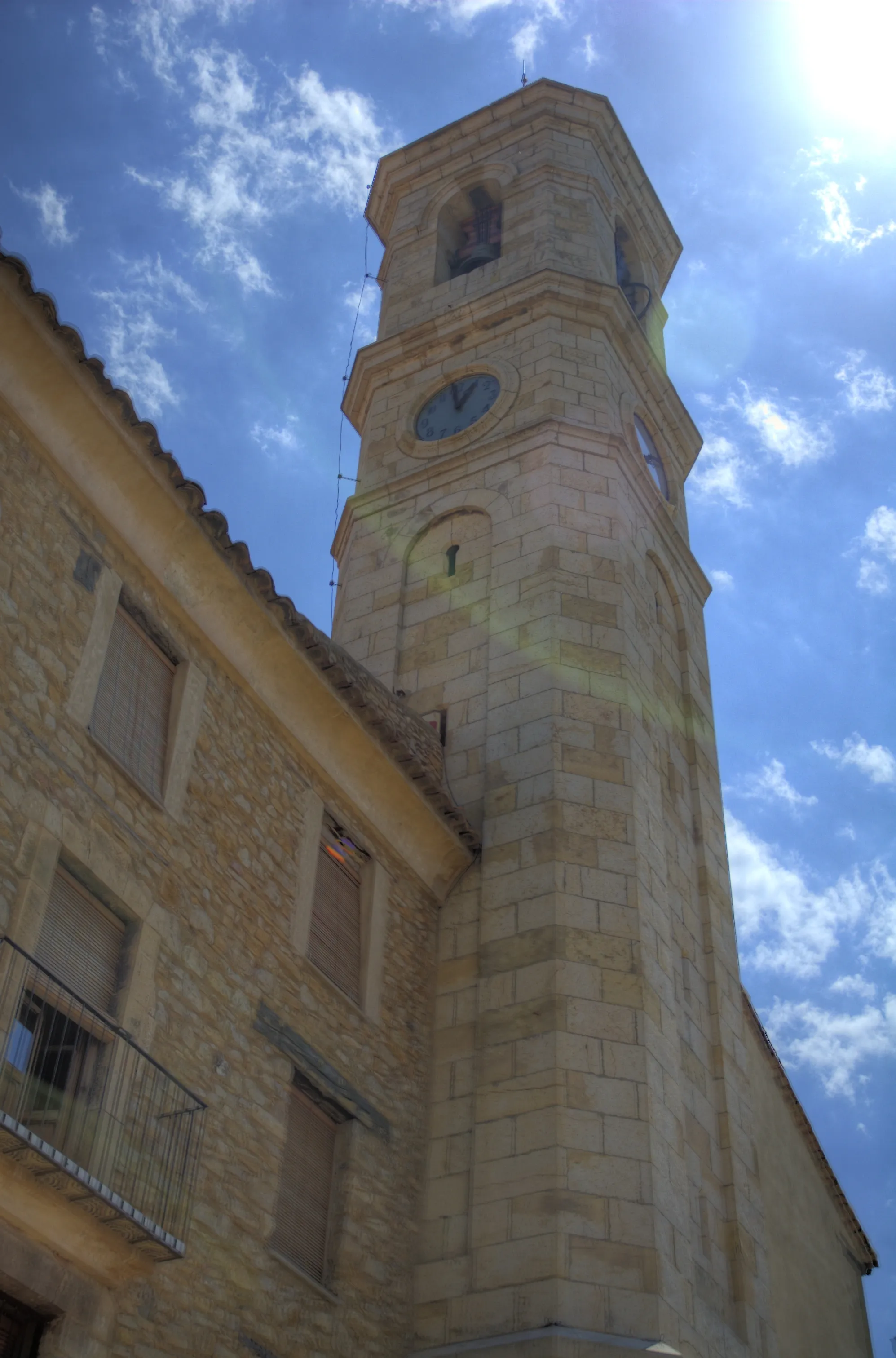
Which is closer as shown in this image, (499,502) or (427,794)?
(427,794)

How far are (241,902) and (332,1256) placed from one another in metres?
2.57

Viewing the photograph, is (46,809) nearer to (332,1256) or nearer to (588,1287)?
(332,1256)

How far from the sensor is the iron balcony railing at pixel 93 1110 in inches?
326

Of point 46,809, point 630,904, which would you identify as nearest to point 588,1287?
point 630,904

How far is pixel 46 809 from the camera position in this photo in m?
9.46

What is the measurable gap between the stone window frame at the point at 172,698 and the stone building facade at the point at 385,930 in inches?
1.2

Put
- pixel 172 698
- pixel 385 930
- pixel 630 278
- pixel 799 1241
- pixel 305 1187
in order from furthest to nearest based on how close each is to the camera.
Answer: pixel 630 278 → pixel 799 1241 → pixel 385 930 → pixel 172 698 → pixel 305 1187

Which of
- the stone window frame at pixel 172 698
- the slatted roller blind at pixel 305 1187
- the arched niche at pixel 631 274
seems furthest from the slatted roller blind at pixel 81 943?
the arched niche at pixel 631 274

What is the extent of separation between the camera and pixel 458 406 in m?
19.8

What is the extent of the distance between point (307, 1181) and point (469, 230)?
648 inches

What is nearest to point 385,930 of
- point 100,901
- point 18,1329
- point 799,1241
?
point 100,901

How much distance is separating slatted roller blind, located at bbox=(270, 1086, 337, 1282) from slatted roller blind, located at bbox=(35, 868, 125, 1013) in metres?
2.03

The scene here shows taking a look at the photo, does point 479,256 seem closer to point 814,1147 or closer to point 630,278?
point 630,278

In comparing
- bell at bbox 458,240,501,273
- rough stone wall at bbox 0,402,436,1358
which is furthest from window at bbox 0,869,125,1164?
bell at bbox 458,240,501,273
